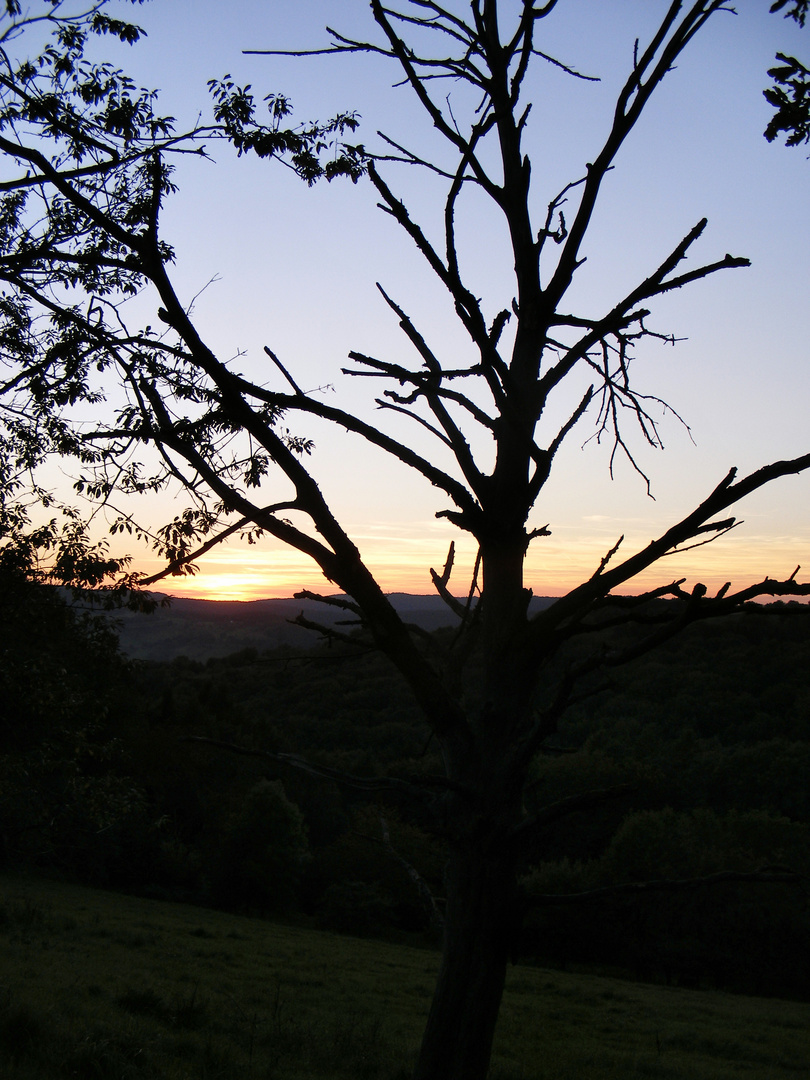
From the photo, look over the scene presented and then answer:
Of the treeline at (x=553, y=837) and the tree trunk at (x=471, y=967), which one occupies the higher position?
the tree trunk at (x=471, y=967)

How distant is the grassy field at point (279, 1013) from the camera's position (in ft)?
34.9

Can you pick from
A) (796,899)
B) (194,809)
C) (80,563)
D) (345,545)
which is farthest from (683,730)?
(345,545)

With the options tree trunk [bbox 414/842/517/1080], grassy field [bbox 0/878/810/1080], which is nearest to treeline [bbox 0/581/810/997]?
grassy field [bbox 0/878/810/1080]

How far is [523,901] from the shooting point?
3023 millimetres

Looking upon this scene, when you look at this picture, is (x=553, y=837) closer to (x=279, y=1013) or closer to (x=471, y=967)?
(x=279, y=1013)

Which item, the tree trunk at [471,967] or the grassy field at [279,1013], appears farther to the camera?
the grassy field at [279,1013]

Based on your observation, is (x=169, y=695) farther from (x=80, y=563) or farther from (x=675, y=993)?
(x=80, y=563)

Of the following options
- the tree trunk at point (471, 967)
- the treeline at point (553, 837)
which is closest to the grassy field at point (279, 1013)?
the treeline at point (553, 837)

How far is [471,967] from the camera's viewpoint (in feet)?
9.56

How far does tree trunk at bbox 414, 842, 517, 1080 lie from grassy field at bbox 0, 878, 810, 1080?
24.4ft

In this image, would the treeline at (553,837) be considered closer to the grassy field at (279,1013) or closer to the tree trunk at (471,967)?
the grassy field at (279,1013)

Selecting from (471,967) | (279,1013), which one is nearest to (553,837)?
(279,1013)

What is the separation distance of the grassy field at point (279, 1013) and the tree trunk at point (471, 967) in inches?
293

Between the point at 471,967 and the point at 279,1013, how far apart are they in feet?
51.7
